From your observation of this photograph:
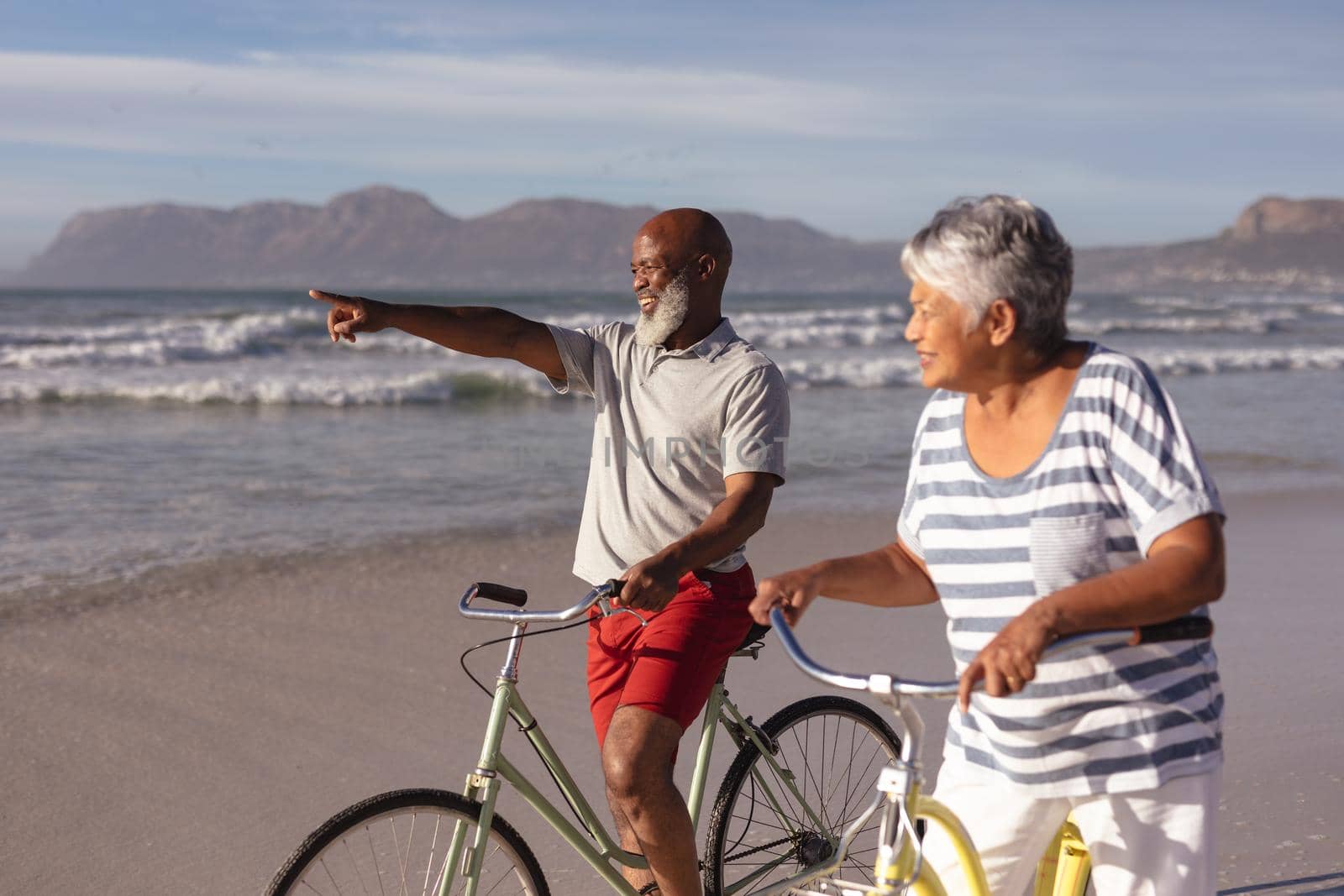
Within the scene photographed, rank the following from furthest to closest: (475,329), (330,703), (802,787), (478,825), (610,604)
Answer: (330,703)
(802,787)
(475,329)
(610,604)
(478,825)

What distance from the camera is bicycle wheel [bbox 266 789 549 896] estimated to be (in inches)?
94.8

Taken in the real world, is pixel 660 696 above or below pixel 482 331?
below

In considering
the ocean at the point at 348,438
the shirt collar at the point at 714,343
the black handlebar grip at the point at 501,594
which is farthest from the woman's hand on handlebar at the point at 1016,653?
the ocean at the point at 348,438

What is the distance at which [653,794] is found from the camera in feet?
9.06

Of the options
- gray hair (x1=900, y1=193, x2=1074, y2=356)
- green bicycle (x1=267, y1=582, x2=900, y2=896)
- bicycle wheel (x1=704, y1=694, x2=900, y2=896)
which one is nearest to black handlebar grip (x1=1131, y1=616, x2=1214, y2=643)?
gray hair (x1=900, y1=193, x2=1074, y2=356)

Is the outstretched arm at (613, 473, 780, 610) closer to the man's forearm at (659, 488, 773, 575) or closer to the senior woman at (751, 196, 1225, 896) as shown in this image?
the man's forearm at (659, 488, 773, 575)

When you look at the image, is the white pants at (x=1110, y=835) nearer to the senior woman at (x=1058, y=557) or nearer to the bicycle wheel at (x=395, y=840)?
the senior woman at (x=1058, y=557)

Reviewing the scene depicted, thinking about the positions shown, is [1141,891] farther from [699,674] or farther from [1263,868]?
[1263,868]

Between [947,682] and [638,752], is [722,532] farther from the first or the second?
[947,682]

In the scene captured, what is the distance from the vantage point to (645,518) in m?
3.02

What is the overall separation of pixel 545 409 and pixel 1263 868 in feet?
39.9

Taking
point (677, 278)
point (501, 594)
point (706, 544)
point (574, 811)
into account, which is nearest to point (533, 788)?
point (574, 811)

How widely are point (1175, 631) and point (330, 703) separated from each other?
4117 millimetres

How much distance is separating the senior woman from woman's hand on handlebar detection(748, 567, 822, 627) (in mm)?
207
